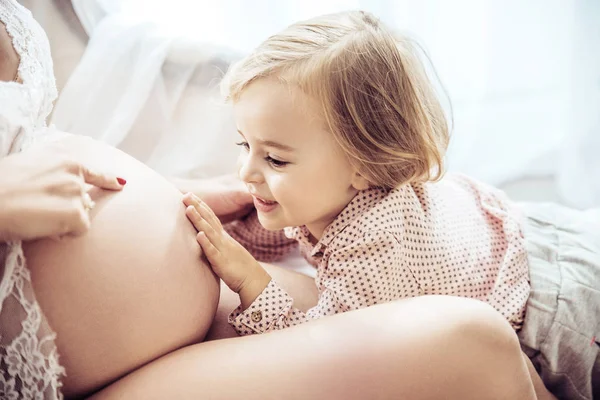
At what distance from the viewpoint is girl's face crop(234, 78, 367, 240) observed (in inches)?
35.2

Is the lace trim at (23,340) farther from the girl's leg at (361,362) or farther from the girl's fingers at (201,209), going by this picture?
the girl's fingers at (201,209)

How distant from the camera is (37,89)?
0.78 m

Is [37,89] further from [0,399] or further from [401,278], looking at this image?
[401,278]

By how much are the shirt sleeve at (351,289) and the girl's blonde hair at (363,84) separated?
0.41ft

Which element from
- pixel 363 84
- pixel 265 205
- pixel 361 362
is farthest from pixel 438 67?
pixel 361 362

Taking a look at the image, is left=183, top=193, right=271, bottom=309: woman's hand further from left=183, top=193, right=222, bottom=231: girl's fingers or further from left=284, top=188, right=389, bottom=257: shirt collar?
left=284, top=188, right=389, bottom=257: shirt collar

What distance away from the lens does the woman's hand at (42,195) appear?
0.61 meters

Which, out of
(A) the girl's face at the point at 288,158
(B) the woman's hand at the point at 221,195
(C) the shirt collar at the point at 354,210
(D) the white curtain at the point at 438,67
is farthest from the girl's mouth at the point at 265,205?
(D) the white curtain at the point at 438,67

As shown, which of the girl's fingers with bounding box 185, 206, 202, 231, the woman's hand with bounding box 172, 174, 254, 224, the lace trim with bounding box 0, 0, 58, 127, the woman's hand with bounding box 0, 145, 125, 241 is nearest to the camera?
the woman's hand with bounding box 0, 145, 125, 241

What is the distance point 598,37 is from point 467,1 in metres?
0.35

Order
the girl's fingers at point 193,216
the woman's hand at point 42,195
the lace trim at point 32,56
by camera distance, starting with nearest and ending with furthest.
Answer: the woman's hand at point 42,195 < the lace trim at point 32,56 < the girl's fingers at point 193,216

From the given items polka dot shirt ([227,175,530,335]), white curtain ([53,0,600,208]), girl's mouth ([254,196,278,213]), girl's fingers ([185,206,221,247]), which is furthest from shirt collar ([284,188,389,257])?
white curtain ([53,0,600,208])

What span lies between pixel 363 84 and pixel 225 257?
0.38 metres

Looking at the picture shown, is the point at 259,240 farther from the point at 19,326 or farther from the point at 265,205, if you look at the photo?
the point at 19,326
